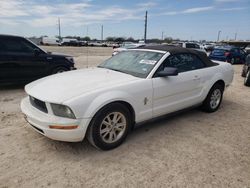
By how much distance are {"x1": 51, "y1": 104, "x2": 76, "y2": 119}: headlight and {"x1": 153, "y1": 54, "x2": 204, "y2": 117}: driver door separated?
4.65ft

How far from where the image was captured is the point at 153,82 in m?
3.51

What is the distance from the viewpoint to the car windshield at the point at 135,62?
3.67 metres

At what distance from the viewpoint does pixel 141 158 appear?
3.04m

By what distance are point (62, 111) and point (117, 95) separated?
771 mm

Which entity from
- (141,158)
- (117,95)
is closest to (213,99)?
(141,158)

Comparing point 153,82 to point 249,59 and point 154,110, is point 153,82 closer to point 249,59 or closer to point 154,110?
point 154,110

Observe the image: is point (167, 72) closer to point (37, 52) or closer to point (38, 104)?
point (38, 104)

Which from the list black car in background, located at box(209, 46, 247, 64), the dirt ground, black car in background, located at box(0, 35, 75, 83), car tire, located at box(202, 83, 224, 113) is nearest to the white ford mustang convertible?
car tire, located at box(202, 83, 224, 113)

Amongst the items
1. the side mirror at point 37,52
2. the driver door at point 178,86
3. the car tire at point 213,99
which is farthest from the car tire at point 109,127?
the side mirror at point 37,52

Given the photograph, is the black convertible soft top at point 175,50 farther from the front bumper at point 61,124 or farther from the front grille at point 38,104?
the front grille at point 38,104

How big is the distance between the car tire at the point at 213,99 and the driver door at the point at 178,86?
416 millimetres

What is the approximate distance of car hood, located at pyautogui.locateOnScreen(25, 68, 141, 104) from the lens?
9.50ft

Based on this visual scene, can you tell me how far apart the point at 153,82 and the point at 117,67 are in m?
0.88

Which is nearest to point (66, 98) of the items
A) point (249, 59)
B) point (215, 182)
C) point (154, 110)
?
point (154, 110)
